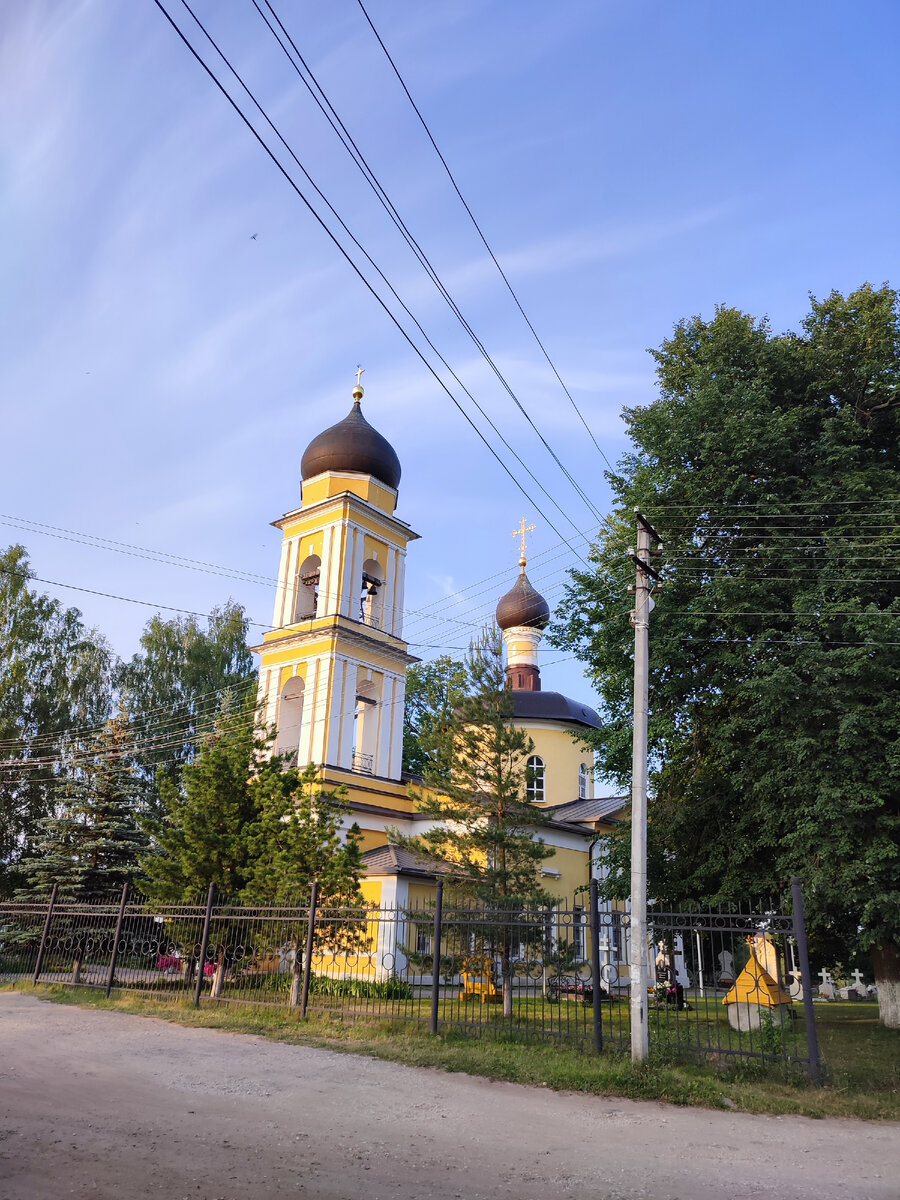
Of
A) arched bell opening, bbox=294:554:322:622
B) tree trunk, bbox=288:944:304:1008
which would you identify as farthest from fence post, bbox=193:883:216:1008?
arched bell opening, bbox=294:554:322:622

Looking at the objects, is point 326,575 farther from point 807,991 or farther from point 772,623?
point 807,991

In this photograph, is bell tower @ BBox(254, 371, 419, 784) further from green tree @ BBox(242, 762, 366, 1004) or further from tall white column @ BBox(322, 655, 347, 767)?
green tree @ BBox(242, 762, 366, 1004)

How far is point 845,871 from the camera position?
13727 mm

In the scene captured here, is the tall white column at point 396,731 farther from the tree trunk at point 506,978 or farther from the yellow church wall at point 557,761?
the tree trunk at point 506,978

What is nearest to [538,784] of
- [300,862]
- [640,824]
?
[300,862]

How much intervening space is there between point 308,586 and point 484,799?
12.8 m

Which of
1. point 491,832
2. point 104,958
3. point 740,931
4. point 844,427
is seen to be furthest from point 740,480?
point 104,958

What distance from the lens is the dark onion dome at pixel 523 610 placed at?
3762 cm

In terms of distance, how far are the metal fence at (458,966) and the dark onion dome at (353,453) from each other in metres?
15.0

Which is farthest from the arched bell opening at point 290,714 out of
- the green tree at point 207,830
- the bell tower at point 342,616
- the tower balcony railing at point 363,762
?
the green tree at point 207,830

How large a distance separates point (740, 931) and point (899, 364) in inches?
472

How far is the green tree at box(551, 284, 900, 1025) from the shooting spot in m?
14.2

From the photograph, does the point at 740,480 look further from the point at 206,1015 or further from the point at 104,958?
the point at 104,958

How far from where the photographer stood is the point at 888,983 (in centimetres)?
1473
